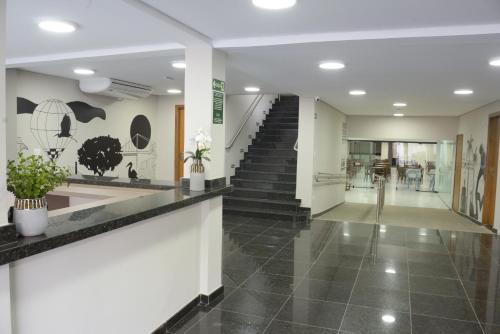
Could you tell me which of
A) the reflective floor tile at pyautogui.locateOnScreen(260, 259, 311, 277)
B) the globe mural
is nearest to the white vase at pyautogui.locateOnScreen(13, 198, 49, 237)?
the reflective floor tile at pyautogui.locateOnScreen(260, 259, 311, 277)

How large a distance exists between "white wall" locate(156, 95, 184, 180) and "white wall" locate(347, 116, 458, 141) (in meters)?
5.49

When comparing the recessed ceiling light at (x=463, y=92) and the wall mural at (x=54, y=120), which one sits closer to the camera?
the wall mural at (x=54, y=120)

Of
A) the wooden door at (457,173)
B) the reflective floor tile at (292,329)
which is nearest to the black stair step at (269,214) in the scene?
the reflective floor tile at (292,329)

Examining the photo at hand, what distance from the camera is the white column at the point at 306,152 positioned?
26.4 ft

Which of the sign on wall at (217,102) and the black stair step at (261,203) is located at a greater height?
the sign on wall at (217,102)

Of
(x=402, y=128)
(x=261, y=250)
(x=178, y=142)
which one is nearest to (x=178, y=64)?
(x=261, y=250)

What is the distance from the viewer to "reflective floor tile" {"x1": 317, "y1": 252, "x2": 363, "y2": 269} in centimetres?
508

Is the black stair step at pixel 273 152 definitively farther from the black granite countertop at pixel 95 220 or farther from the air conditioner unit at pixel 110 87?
the black granite countertop at pixel 95 220

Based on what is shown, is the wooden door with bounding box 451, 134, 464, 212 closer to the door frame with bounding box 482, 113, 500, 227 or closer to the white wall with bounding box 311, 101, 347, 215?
the door frame with bounding box 482, 113, 500, 227

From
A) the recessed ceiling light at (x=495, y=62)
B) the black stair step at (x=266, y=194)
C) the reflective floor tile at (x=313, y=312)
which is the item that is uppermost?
the recessed ceiling light at (x=495, y=62)

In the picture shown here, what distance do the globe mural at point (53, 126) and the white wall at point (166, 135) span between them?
2447 millimetres

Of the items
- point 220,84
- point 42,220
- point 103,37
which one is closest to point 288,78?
point 220,84

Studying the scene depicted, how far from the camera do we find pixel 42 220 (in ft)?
6.59

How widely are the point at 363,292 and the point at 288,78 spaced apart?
300 cm
